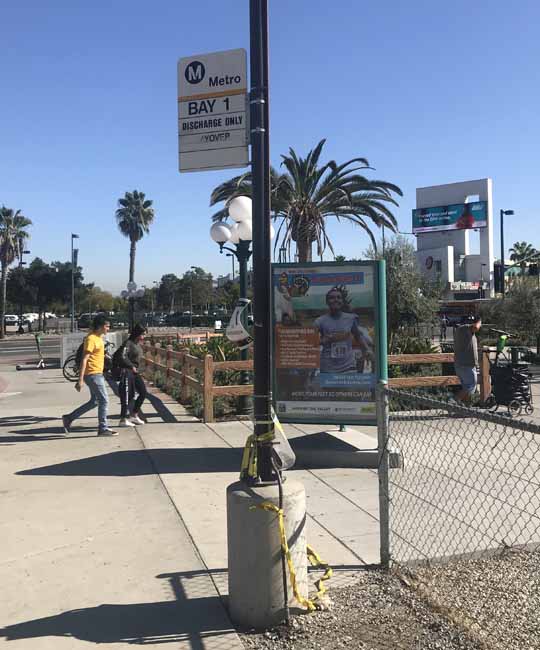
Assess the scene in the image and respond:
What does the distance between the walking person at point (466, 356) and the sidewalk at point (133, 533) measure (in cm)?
286

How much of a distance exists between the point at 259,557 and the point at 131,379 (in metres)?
7.16

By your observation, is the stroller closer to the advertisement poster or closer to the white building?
the advertisement poster

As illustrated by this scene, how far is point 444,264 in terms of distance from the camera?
260 ft

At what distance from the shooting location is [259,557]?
378 cm

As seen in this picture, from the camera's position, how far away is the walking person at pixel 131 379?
10562 mm

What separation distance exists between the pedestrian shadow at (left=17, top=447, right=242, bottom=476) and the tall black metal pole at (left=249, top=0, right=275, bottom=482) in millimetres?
3613

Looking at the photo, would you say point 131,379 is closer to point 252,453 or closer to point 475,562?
point 252,453

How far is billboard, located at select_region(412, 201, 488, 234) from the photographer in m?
77.3

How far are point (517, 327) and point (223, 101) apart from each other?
24.9 m

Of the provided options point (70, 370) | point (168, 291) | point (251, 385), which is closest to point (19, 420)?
point (251, 385)

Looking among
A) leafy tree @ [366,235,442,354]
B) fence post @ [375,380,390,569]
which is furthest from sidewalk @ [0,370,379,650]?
leafy tree @ [366,235,442,354]

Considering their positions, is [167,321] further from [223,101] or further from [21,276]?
[223,101]

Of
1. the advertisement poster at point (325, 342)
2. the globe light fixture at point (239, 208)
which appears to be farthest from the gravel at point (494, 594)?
the globe light fixture at point (239, 208)

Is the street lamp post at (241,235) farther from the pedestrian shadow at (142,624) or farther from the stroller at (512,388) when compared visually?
the pedestrian shadow at (142,624)
